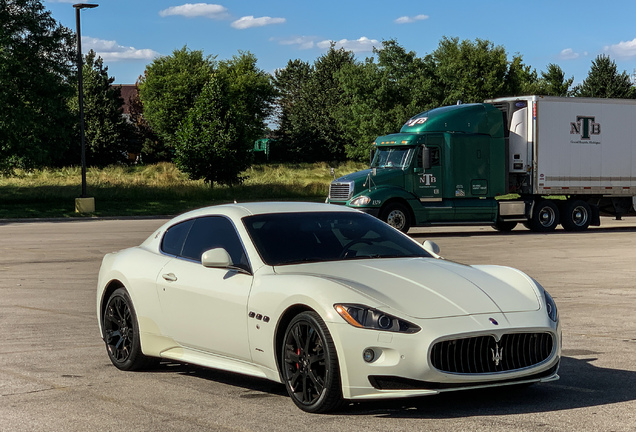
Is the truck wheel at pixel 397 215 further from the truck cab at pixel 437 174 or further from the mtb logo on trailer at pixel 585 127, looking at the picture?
the mtb logo on trailer at pixel 585 127

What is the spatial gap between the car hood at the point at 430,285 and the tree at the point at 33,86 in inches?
1491

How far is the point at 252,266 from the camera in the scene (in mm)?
6508

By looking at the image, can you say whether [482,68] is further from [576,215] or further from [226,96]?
[576,215]

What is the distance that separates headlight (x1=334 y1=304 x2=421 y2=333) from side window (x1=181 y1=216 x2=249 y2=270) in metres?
1.25

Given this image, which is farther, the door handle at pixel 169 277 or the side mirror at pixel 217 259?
the door handle at pixel 169 277

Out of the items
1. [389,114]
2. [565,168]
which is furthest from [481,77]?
[565,168]

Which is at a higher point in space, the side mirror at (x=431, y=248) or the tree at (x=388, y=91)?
the tree at (x=388, y=91)

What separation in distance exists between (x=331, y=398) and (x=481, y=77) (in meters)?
92.0

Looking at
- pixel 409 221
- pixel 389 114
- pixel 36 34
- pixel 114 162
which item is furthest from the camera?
pixel 114 162

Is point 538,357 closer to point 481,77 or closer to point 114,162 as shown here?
point 114,162

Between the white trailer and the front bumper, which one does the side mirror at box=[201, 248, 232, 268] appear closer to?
the front bumper

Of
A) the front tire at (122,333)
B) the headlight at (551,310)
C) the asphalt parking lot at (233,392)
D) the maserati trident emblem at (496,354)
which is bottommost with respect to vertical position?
the asphalt parking lot at (233,392)

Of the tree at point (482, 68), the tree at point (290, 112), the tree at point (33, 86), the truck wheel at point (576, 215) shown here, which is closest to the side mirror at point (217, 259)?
the truck wheel at point (576, 215)

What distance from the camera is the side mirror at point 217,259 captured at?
653cm
